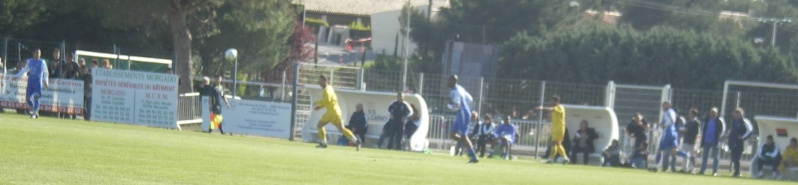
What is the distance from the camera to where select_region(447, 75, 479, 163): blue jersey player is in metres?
23.7

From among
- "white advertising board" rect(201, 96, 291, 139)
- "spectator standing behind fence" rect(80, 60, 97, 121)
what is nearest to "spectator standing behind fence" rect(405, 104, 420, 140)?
"white advertising board" rect(201, 96, 291, 139)

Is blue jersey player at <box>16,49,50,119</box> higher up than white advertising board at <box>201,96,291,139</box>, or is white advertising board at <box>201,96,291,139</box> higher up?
blue jersey player at <box>16,49,50,119</box>

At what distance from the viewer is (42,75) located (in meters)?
27.4

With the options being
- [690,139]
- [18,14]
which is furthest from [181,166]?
[18,14]

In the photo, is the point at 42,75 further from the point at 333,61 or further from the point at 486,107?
the point at 333,61

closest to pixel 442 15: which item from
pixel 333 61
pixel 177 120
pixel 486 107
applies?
pixel 333 61

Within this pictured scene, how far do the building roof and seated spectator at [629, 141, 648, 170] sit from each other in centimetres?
5845

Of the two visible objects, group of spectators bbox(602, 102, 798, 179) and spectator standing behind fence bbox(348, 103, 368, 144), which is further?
spectator standing behind fence bbox(348, 103, 368, 144)

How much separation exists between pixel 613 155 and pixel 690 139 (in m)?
2.29

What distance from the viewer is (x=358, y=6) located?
95.3 meters

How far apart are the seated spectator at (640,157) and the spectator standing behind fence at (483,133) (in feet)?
14.8

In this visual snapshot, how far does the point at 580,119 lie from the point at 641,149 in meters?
2.71

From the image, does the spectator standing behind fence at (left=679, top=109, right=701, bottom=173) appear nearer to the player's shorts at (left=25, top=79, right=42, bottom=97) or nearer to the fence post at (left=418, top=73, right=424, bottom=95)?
the fence post at (left=418, top=73, right=424, bottom=95)

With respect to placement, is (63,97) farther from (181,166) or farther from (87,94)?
(181,166)
